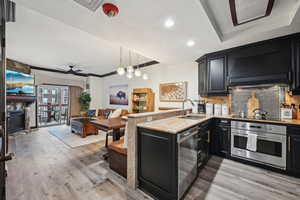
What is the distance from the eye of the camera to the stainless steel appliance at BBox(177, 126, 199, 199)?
151cm

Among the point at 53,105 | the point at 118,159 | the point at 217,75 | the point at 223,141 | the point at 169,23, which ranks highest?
the point at 169,23

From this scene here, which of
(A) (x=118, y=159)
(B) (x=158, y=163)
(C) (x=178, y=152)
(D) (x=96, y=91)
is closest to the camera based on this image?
→ (C) (x=178, y=152)

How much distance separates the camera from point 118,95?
20.9 ft

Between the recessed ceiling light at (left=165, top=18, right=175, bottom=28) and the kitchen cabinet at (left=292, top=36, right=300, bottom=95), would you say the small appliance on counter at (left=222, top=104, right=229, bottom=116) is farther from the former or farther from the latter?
the recessed ceiling light at (left=165, top=18, right=175, bottom=28)

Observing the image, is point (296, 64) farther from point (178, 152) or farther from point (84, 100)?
point (84, 100)

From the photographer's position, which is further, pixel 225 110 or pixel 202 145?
pixel 225 110

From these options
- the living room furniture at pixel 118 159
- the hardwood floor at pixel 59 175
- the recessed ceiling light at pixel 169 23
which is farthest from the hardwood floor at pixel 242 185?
the recessed ceiling light at pixel 169 23

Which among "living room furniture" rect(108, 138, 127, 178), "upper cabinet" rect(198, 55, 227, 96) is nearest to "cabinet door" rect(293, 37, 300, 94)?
"upper cabinet" rect(198, 55, 227, 96)

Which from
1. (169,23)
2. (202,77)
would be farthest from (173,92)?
(169,23)

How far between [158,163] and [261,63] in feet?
9.44

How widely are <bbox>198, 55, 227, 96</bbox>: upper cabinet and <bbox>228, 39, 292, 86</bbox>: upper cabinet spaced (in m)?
0.15

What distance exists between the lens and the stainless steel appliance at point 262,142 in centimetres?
213

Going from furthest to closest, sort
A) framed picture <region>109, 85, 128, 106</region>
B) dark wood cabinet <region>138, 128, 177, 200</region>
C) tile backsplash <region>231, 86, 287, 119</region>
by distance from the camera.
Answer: framed picture <region>109, 85, 128, 106</region> < tile backsplash <region>231, 86, 287, 119</region> < dark wood cabinet <region>138, 128, 177, 200</region>

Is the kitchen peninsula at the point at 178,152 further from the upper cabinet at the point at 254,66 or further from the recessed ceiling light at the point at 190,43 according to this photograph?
the recessed ceiling light at the point at 190,43
